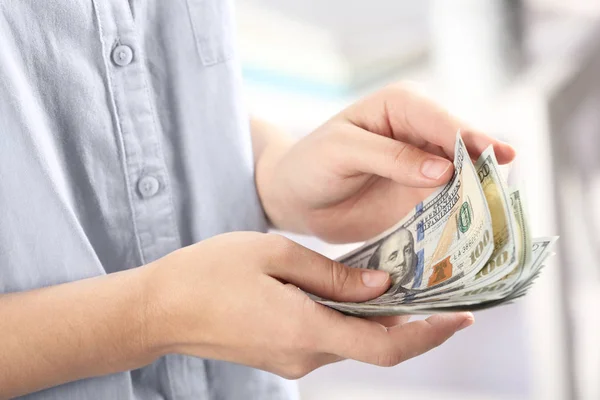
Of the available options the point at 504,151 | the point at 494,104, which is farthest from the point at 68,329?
the point at 494,104

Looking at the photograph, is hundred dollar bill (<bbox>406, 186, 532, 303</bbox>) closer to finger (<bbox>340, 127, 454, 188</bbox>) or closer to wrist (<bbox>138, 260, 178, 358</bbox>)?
finger (<bbox>340, 127, 454, 188</bbox>)

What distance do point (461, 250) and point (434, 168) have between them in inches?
4.4

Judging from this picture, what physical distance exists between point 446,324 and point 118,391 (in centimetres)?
40

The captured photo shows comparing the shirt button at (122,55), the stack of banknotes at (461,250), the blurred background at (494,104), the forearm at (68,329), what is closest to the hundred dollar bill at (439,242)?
the stack of banknotes at (461,250)

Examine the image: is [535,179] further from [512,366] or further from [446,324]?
[446,324]

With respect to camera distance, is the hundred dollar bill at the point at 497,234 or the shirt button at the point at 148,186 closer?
the hundred dollar bill at the point at 497,234

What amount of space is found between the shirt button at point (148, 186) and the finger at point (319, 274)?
0.19 m

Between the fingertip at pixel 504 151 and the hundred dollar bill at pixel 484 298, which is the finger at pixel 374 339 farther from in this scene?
the fingertip at pixel 504 151

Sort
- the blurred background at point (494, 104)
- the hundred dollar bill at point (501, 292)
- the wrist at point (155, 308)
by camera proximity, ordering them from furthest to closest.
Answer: the blurred background at point (494, 104)
the wrist at point (155, 308)
the hundred dollar bill at point (501, 292)

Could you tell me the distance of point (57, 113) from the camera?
2.50 feet

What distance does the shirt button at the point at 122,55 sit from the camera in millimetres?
792

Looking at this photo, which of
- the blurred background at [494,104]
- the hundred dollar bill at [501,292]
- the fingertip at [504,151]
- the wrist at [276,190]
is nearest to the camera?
the hundred dollar bill at [501,292]

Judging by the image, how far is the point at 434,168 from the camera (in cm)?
76

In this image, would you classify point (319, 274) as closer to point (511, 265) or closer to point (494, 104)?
point (511, 265)
